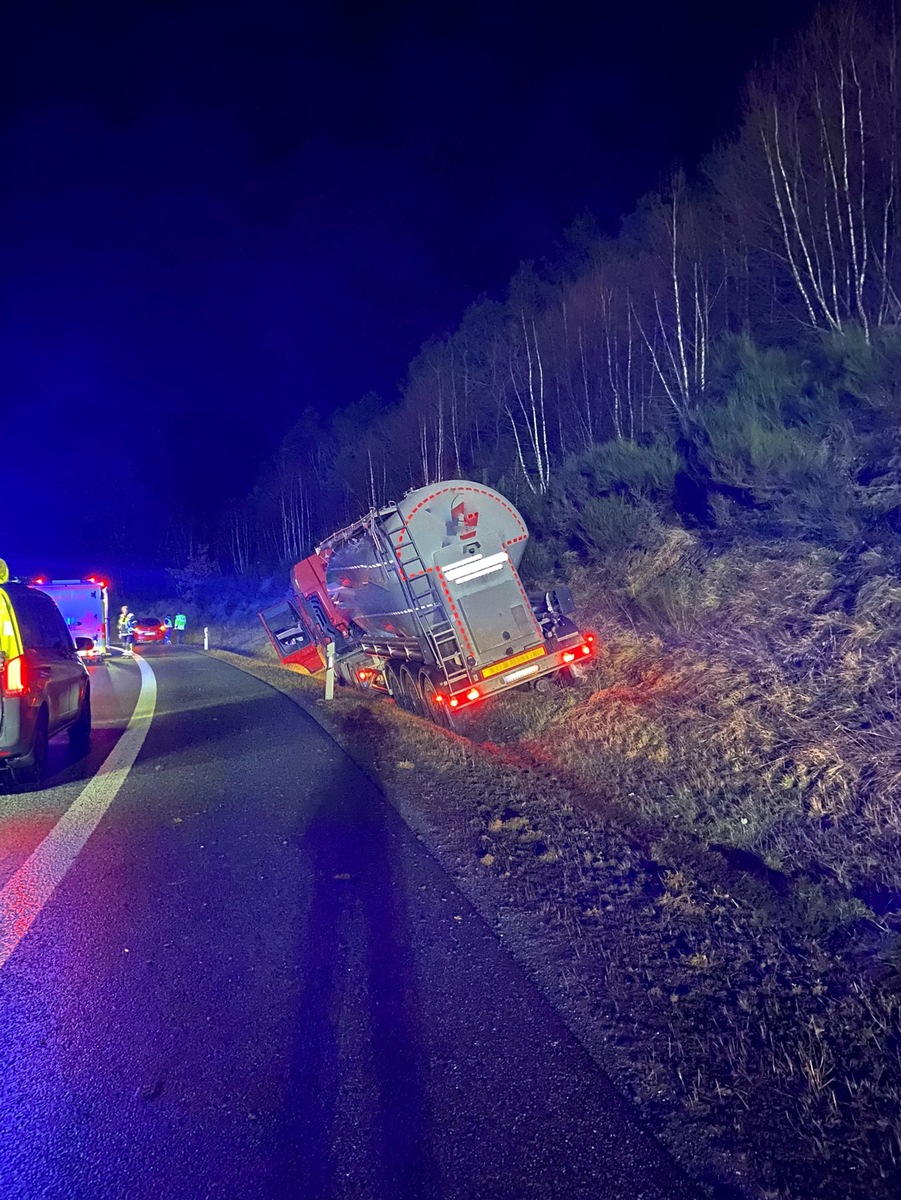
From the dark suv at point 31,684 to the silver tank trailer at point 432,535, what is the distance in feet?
15.1

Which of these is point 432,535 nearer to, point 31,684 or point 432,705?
point 432,705

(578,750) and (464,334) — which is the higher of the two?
(464,334)

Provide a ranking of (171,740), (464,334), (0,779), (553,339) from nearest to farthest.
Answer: (0,779) → (171,740) → (553,339) → (464,334)

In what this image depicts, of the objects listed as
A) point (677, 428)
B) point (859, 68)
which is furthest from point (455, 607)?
point (859, 68)

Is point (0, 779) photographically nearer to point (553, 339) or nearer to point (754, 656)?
point (754, 656)

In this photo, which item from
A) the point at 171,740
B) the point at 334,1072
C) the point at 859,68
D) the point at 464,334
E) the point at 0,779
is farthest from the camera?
the point at 464,334

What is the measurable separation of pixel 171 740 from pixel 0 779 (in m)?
3.09

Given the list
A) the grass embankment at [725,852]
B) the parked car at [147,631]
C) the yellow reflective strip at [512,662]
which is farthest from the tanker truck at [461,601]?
the parked car at [147,631]

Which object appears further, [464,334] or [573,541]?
[464,334]

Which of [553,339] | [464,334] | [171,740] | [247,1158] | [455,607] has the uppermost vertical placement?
[464,334]

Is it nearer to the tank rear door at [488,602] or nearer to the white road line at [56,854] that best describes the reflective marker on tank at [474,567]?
the tank rear door at [488,602]

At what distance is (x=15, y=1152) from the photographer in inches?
121

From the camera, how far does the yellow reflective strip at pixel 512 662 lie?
1171 cm

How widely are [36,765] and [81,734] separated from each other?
7.62ft
